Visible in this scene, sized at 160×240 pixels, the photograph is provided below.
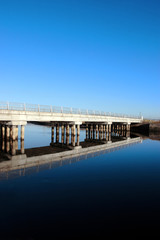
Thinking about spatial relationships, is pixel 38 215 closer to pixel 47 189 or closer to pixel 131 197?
pixel 47 189

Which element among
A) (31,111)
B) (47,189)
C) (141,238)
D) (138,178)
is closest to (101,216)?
(141,238)

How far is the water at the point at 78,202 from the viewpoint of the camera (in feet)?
28.0

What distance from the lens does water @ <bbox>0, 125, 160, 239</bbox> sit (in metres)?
8.55

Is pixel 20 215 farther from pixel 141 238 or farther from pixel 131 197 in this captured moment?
pixel 131 197

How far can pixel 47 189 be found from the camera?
13219 mm

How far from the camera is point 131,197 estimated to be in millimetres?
12234

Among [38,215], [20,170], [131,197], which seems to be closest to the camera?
[38,215]

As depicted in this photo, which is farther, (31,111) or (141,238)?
(31,111)

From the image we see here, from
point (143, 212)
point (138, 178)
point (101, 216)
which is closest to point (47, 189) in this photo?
point (101, 216)

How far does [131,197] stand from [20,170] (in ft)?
32.6

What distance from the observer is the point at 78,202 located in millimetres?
11203

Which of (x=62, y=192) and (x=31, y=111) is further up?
(x=31, y=111)

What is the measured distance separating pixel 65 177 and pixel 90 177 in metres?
2.13

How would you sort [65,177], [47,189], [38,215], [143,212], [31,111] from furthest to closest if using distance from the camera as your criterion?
1. [31,111]
2. [65,177]
3. [47,189]
4. [143,212]
5. [38,215]
